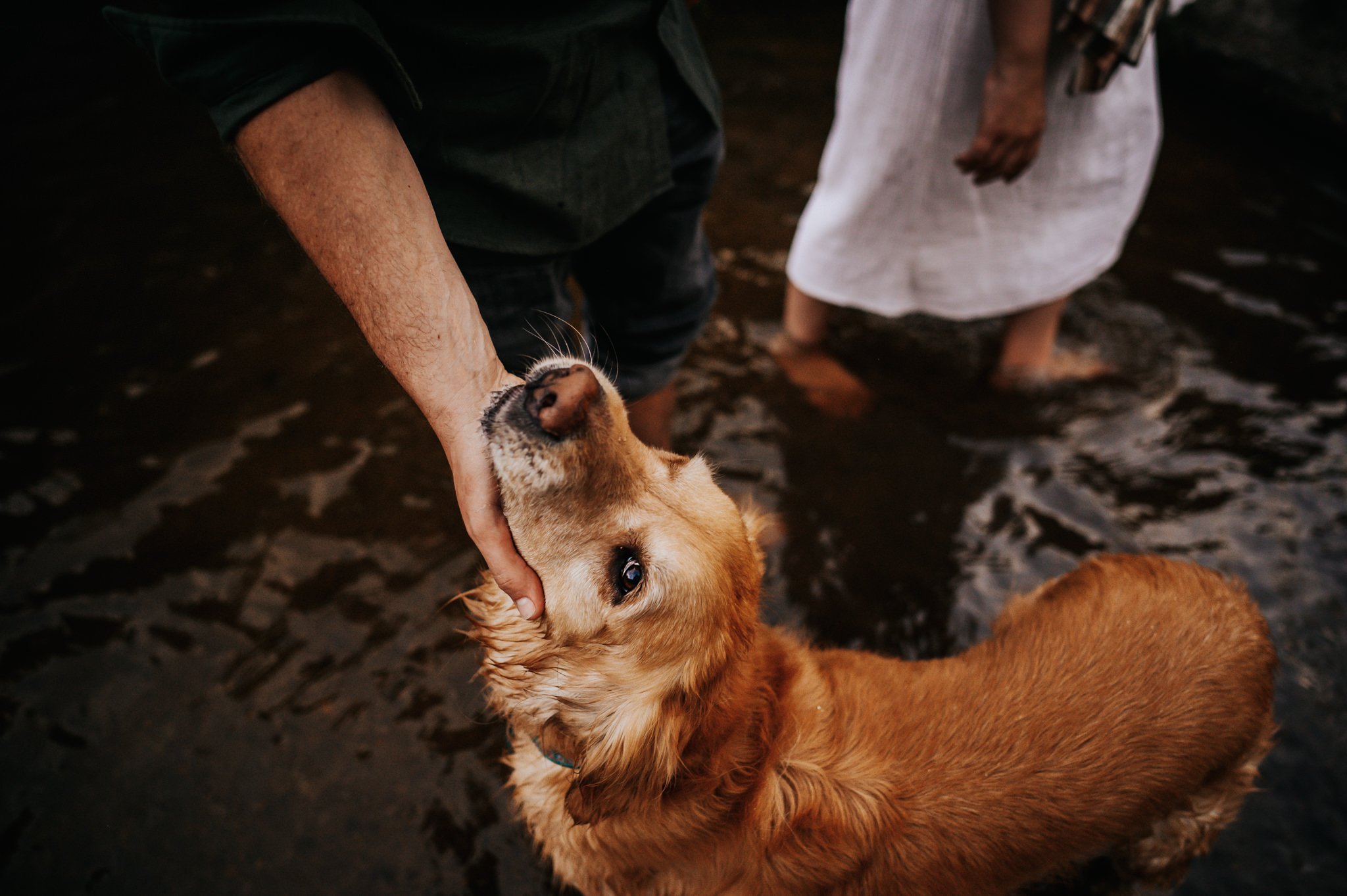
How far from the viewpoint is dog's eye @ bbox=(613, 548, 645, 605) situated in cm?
147

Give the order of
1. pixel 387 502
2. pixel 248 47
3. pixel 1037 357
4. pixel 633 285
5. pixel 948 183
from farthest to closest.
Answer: pixel 1037 357
pixel 387 502
pixel 948 183
pixel 633 285
pixel 248 47

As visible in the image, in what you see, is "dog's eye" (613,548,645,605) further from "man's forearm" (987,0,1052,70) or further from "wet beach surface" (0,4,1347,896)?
"man's forearm" (987,0,1052,70)

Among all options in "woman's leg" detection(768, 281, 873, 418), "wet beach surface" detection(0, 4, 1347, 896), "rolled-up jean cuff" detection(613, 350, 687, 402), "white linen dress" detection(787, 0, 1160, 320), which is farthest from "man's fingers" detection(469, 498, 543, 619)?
"woman's leg" detection(768, 281, 873, 418)

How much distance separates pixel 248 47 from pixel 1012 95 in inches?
83.3

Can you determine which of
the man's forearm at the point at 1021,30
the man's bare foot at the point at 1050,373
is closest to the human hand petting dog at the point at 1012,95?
the man's forearm at the point at 1021,30

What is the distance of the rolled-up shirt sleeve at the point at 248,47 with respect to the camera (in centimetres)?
104

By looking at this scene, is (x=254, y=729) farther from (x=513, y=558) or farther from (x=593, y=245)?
(x=593, y=245)

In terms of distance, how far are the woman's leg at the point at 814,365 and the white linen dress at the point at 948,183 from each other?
27 centimetres

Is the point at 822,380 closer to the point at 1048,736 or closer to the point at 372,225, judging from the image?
the point at 1048,736

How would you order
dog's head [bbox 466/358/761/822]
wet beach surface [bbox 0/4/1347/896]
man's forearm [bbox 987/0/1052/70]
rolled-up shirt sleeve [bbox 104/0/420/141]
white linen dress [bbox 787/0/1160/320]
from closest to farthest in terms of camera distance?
rolled-up shirt sleeve [bbox 104/0/420/141], dog's head [bbox 466/358/761/822], man's forearm [bbox 987/0/1052/70], wet beach surface [bbox 0/4/1347/896], white linen dress [bbox 787/0/1160/320]

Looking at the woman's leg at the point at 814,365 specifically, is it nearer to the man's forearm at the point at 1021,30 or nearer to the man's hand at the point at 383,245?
the man's forearm at the point at 1021,30

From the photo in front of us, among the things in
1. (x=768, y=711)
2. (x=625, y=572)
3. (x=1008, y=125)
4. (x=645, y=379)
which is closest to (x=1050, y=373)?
(x=1008, y=125)

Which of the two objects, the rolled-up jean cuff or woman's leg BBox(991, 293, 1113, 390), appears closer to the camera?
the rolled-up jean cuff

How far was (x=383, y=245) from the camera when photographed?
1.16m
